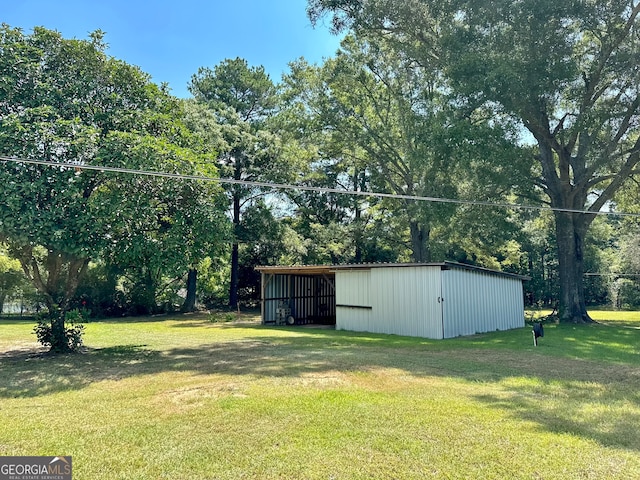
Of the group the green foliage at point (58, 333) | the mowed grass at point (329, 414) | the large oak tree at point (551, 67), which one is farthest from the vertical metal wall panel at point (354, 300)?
the green foliage at point (58, 333)

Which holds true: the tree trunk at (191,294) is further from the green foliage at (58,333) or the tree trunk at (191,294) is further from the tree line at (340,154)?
the green foliage at (58,333)

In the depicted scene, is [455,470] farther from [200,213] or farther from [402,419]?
[200,213]

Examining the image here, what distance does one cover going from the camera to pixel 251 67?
2848cm

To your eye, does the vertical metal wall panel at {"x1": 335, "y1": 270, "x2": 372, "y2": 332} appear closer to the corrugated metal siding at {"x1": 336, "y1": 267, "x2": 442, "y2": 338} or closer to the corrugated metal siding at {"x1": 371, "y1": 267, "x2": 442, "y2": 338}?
the corrugated metal siding at {"x1": 336, "y1": 267, "x2": 442, "y2": 338}

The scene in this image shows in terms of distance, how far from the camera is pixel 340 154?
24.6 metres

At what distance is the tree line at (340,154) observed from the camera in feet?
28.5

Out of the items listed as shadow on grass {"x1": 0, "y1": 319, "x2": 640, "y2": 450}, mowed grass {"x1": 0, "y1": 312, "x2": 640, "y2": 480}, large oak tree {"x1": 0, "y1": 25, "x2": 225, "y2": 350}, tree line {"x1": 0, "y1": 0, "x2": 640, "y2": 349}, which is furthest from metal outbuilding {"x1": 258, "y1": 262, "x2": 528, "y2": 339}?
large oak tree {"x1": 0, "y1": 25, "x2": 225, "y2": 350}

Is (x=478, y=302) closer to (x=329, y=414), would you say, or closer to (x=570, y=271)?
(x=570, y=271)

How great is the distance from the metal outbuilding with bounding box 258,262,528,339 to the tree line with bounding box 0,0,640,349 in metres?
2.46

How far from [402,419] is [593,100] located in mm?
16136

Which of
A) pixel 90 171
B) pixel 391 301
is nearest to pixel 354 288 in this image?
pixel 391 301

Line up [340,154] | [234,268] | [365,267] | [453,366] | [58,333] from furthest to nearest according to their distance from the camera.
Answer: [234,268], [340,154], [365,267], [58,333], [453,366]

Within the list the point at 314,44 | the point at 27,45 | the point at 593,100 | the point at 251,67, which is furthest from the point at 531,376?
the point at 251,67
